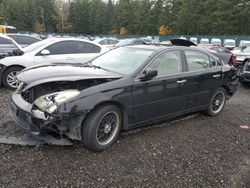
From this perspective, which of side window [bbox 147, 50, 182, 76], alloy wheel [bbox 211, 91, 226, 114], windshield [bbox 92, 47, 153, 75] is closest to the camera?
windshield [bbox 92, 47, 153, 75]

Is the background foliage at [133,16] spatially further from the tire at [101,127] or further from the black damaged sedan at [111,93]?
the tire at [101,127]

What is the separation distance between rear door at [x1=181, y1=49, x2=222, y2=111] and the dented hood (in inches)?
65.0

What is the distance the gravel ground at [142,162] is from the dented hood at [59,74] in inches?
39.2

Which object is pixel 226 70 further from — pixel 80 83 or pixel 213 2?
pixel 213 2

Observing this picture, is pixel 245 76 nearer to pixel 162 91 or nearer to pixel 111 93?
pixel 162 91

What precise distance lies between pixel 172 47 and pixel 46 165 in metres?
3.05

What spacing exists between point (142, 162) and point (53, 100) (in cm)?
151

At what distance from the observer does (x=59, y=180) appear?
3359 mm

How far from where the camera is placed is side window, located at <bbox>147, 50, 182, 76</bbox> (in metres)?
4.79

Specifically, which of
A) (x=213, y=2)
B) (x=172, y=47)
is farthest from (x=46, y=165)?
(x=213, y=2)

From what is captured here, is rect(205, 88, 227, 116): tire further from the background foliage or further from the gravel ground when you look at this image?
the background foliage

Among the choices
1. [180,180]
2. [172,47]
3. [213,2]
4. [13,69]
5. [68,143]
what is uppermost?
[213,2]

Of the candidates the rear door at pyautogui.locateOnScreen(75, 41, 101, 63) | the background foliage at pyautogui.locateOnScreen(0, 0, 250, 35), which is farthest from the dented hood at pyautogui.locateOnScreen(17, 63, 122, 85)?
the background foliage at pyautogui.locateOnScreen(0, 0, 250, 35)

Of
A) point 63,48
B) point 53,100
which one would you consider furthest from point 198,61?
point 63,48
